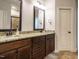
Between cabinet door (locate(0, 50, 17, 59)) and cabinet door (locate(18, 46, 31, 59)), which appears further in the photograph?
cabinet door (locate(18, 46, 31, 59))

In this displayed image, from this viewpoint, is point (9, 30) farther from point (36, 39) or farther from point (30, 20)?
point (30, 20)

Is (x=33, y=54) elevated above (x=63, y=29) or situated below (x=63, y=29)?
below

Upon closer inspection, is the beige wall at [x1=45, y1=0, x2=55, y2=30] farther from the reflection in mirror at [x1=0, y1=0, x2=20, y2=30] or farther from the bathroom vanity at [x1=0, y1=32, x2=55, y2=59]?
the bathroom vanity at [x1=0, y1=32, x2=55, y2=59]

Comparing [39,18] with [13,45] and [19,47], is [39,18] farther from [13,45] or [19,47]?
[13,45]

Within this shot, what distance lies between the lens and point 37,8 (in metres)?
6.89

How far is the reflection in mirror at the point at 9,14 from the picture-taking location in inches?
151

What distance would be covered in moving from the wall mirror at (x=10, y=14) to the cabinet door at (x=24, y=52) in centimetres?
74

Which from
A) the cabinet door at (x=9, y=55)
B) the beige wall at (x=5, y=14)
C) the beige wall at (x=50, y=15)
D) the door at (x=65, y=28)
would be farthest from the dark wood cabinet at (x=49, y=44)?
the cabinet door at (x=9, y=55)

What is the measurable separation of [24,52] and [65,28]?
5.03 m

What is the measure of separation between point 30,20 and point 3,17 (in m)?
2.31

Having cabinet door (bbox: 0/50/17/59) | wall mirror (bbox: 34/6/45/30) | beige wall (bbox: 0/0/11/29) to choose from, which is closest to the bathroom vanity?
cabinet door (bbox: 0/50/17/59)

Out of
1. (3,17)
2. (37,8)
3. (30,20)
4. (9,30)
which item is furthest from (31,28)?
(3,17)

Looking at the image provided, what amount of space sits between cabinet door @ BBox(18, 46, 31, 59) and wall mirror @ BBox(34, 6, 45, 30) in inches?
107

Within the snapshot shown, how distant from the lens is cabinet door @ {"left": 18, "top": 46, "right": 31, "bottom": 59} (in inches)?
132
